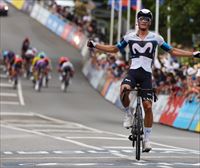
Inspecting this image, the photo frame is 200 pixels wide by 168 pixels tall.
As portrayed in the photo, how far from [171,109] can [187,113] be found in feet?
5.28

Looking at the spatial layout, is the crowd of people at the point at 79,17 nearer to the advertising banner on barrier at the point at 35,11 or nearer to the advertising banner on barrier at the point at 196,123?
the advertising banner on barrier at the point at 35,11

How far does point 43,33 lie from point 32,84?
2148 cm

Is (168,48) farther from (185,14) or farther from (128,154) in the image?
(185,14)

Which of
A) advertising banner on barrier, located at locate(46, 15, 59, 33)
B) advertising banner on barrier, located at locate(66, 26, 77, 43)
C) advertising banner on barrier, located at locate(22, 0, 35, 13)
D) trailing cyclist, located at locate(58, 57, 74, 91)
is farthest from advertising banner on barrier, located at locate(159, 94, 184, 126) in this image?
advertising banner on barrier, located at locate(22, 0, 35, 13)

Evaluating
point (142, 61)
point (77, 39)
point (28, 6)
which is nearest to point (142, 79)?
point (142, 61)

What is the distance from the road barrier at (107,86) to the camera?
25.6 metres

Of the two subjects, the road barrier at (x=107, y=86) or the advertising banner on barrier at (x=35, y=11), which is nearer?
the road barrier at (x=107, y=86)

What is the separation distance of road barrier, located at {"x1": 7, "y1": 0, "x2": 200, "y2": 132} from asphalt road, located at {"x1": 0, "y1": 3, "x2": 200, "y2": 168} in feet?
1.60

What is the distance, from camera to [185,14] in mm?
37781

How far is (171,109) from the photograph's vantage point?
89.9 ft

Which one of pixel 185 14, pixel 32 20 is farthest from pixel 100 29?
pixel 185 14

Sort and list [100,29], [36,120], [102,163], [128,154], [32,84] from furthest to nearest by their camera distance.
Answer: [100,29] → [32,84] → [36,120] → [128,154] → [102,163]

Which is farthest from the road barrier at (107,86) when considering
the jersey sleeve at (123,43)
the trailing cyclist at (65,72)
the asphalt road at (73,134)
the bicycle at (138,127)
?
the trailing cyclist at (65,72)

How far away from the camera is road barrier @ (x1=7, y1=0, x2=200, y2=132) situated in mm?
25562
